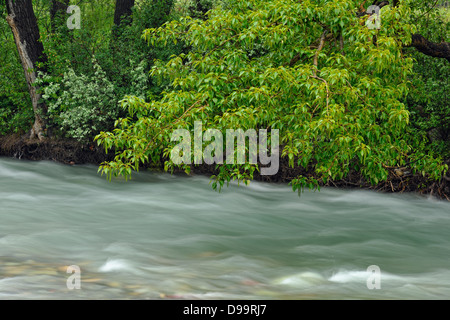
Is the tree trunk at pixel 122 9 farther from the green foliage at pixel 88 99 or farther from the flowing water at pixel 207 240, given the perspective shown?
the flowing water at pixel 207 240

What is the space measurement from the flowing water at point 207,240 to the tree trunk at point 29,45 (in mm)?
1602

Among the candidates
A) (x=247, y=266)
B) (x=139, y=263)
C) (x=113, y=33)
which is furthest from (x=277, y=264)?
(x=113, y=33)

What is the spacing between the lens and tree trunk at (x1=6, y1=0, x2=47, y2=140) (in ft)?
48.7

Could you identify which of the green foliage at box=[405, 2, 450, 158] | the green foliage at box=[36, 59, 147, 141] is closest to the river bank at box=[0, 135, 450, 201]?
the green foliage at box=[36, 59, 147, 141]

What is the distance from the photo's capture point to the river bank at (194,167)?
12.1 metres

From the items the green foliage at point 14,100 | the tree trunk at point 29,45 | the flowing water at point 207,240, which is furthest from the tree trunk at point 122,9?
the flowing water at point 207,240

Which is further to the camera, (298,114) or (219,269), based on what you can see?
(298,114)

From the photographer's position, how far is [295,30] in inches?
307

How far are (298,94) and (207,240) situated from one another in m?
2.53

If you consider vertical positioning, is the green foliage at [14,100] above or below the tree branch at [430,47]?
below

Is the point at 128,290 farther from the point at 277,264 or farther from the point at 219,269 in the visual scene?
the point at 277,264

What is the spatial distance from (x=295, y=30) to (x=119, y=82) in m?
7.94

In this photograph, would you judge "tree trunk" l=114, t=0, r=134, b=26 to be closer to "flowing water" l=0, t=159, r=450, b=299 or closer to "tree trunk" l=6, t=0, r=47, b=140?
"tree trunk" l=6, t=0, r=47, b=140

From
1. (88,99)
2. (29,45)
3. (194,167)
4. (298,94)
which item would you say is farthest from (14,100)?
(298,94)
